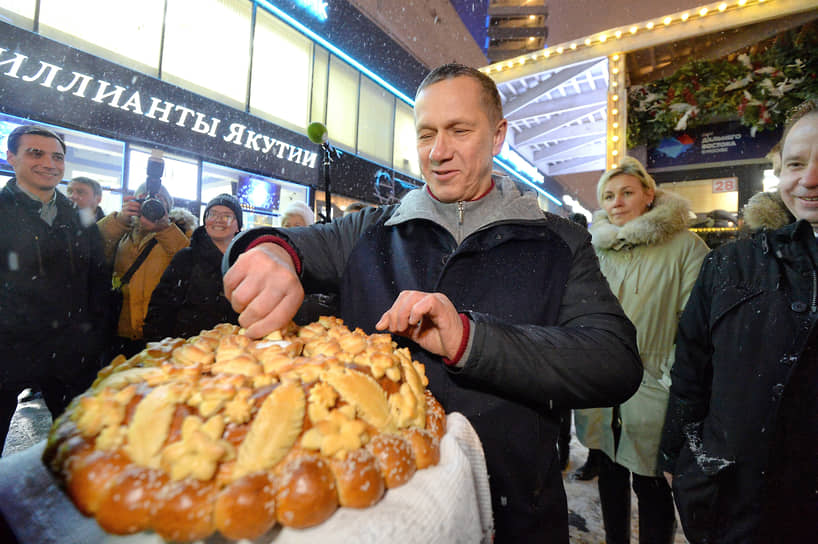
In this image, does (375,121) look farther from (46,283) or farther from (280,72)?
(46,283)

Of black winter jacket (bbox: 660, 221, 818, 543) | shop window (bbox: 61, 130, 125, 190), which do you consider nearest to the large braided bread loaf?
black winter jacket (bbox: 660, 221, 818, 543)

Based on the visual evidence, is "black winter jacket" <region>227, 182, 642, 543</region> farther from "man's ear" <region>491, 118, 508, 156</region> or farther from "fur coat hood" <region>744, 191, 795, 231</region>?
"fur coat hood" <region>744, 191, 795, 231</region>

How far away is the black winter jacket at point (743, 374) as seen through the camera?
57.6 inches

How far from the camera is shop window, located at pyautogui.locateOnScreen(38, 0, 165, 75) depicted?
6031 mm

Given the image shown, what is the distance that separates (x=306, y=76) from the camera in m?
11.1

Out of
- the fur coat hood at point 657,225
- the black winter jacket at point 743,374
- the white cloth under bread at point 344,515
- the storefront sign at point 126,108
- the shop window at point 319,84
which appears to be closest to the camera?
the white cloth under bread at point 344,515

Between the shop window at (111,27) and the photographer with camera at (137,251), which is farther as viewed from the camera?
the shop window at (111,27)

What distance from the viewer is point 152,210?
137 cm

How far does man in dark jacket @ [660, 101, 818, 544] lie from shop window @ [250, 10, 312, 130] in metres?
10.7

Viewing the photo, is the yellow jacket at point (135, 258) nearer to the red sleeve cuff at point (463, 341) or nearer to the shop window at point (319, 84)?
the red sleeve cuff at point (463, 341)

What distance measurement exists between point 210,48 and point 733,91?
984 cm

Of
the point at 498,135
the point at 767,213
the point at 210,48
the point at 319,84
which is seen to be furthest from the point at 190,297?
the point at 319,84

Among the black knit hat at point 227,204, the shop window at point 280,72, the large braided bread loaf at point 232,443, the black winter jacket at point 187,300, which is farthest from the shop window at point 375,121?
the large braided bread loaf at point 232,443

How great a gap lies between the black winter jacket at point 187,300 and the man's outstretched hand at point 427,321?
2.14 ft
